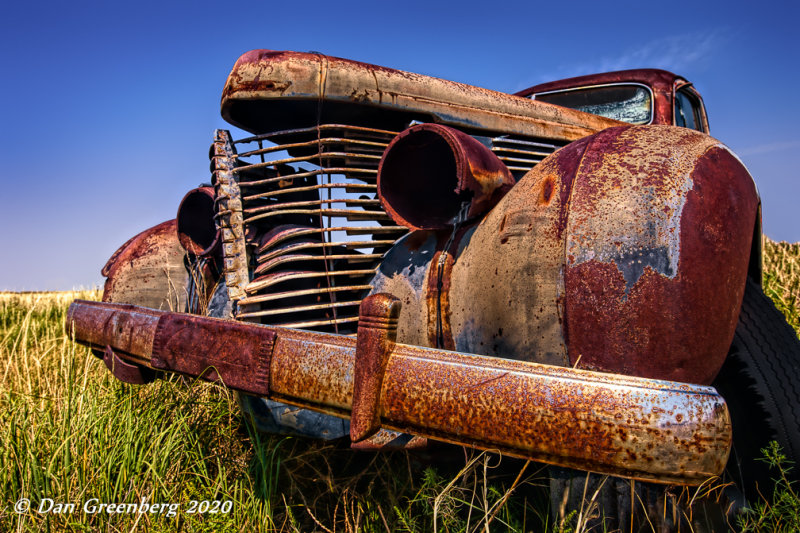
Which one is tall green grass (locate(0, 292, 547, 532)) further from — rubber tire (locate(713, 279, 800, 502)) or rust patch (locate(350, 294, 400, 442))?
rubber tire (locate(713, 279, 800, 502))

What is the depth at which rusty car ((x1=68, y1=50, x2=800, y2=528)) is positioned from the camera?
0.88 meters

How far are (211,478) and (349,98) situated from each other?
1.42m

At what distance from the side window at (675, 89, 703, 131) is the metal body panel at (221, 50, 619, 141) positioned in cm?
144

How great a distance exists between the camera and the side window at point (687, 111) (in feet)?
10.6

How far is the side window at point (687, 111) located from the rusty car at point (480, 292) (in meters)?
1.35

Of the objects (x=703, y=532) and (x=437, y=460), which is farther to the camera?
(x=437, y=460)

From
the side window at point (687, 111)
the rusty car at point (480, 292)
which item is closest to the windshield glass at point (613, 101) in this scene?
the side window at point (687, 111)

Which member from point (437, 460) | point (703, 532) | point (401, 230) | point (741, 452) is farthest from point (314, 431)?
point (741, 452)

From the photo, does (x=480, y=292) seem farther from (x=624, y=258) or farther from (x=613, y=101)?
(x=613, y=101)

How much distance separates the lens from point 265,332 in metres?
1.20

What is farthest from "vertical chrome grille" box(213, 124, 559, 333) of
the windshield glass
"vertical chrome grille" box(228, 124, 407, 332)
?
the windshield glass

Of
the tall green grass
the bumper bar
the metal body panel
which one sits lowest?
the tall green grass

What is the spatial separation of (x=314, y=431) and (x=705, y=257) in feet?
3.76

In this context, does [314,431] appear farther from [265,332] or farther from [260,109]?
[260,109]
